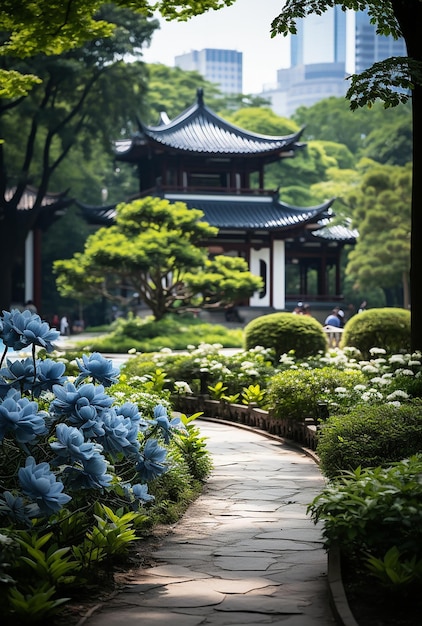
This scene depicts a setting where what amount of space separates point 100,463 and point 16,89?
32.8ft

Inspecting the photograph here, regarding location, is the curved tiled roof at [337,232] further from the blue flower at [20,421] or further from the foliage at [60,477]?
the blue flower at [20,421]

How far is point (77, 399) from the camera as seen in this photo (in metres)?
6.31

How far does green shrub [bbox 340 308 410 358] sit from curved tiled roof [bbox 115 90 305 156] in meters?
23.9

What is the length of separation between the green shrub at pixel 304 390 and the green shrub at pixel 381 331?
24.2 feet

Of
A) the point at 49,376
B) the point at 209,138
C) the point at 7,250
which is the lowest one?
the point at 49,376

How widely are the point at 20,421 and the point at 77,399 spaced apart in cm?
48

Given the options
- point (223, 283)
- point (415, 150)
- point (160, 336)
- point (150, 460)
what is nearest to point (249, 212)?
point (160, 336)

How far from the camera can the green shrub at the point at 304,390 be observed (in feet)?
40.5

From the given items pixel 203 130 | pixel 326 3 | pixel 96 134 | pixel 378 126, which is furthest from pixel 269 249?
pixel 326 3

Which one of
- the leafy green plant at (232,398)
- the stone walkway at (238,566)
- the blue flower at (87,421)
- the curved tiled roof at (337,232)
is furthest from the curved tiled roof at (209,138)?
the blue flower at (87,421)

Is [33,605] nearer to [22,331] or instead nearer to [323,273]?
[22,331]

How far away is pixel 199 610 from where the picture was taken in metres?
5.25

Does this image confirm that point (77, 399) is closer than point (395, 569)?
No

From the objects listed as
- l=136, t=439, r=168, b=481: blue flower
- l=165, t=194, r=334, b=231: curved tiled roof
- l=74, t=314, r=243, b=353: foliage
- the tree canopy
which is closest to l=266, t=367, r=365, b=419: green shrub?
l=136, t=439, r=168, b=481: blue flower
